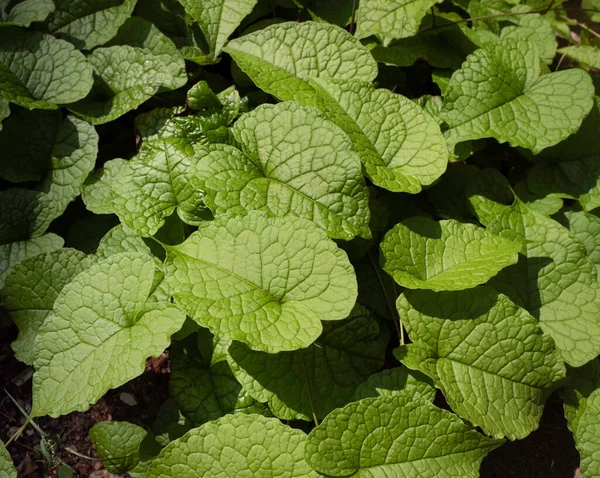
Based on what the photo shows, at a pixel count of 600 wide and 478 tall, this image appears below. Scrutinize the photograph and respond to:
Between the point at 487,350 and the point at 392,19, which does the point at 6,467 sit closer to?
the point at 487,350

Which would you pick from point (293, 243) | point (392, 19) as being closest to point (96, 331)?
point (293, 243)

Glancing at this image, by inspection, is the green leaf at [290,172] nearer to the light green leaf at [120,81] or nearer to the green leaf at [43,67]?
the light green leaf at [120,81]

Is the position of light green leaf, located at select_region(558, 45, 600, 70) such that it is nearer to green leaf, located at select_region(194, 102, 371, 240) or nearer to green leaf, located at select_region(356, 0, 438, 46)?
green leaf, located at select_region(356, 0, 438, 46)

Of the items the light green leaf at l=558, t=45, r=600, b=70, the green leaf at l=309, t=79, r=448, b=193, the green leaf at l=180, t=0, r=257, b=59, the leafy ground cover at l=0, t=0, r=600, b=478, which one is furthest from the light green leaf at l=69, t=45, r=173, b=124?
the light green leaf at l=558, t=45, r=600, b=70

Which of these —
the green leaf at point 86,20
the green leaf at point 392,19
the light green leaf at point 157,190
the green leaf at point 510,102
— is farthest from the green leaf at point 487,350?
the green leaf at point 86,20

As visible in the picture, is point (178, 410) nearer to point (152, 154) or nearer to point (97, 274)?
point (97, 274)
